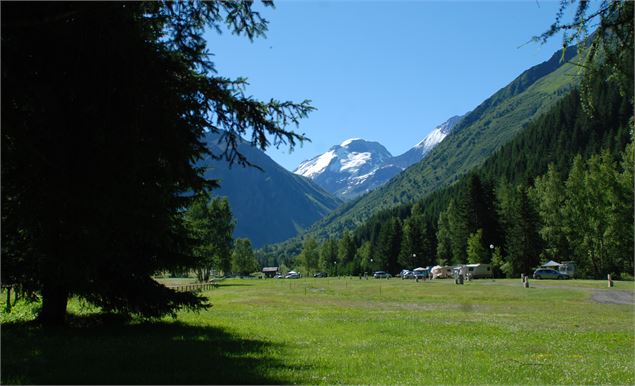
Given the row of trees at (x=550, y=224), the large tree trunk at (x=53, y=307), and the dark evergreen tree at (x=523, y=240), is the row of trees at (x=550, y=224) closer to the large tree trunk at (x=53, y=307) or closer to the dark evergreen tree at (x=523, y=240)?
the dark evergreen tree at (x=523, y=240)

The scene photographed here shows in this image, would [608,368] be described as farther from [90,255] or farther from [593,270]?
[593,270]

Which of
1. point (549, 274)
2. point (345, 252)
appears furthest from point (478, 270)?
point (345, 252)

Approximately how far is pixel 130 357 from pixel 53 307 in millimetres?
7003

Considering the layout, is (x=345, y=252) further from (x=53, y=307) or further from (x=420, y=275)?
(x=53, y=307)

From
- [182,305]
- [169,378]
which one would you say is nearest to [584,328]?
[182,305]

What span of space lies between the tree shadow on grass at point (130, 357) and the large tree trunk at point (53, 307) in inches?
17.3

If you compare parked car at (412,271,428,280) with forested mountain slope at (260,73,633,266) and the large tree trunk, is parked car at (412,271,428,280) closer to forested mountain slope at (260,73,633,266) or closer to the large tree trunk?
forested mountain slope at (260,73,633,266)

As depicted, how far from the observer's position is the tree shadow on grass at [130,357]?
919 cm

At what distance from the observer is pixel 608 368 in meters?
11.4

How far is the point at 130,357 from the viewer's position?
36.9 ft

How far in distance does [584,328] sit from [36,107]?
1986cm

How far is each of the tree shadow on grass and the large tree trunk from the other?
1.44ft

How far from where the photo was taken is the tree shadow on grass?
9.19m

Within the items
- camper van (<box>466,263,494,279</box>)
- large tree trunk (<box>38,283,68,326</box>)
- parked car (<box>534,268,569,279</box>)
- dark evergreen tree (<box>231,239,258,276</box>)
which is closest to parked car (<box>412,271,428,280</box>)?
camper van (<box>466,263,494,279</box>)
